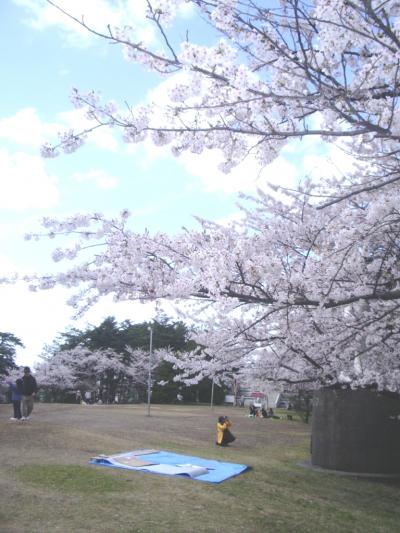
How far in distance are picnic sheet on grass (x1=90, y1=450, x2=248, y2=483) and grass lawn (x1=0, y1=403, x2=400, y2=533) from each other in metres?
0.22

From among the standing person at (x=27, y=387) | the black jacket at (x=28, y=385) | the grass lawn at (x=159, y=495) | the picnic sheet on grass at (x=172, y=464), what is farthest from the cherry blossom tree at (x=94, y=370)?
the picnic sheet on grass at (x=172, y=464)

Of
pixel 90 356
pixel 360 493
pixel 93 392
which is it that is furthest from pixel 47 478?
pixel 93 392

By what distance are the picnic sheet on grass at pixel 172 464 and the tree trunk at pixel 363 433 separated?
2606 millimetres

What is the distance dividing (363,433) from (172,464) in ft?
13.3

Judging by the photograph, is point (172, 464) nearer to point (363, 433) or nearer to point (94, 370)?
point (363, 433)

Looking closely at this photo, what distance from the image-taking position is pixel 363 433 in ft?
32.1

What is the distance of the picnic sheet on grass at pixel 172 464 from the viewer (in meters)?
7.13

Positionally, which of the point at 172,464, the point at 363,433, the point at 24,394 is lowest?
the point at 172,464

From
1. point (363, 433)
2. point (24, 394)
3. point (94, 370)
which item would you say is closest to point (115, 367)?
point (94, 370)

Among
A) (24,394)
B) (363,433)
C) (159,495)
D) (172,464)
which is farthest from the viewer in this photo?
(24,394)

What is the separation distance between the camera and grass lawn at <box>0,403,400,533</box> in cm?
473

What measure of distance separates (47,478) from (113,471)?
3.16ft

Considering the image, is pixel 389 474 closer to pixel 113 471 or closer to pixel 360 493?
pixel 360 493

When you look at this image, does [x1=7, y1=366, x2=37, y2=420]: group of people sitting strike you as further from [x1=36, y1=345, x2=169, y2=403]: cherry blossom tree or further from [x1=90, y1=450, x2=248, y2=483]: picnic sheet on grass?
[x1=36, y1=345, x2=169, y2=403]: cherry blossom tree
